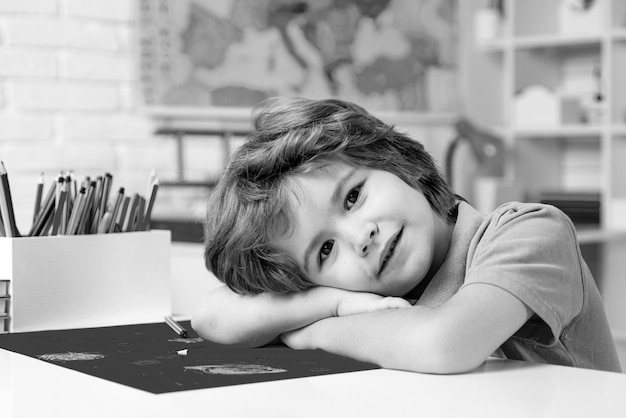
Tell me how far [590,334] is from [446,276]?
0.52 feet

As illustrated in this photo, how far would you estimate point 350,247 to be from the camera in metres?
0.97

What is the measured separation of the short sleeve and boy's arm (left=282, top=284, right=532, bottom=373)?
2 centimetres

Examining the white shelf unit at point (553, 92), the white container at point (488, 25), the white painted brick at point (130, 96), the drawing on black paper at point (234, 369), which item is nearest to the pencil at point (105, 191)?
the drawing on black paper at point (234, 369)

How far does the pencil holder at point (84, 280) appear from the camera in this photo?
105 cm

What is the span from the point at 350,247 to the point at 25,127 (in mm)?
1584

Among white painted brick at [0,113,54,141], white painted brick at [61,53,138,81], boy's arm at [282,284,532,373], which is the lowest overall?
boy's arm at [282,284,532,373]

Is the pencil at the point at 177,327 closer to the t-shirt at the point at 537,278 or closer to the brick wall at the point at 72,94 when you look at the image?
the t-shirt at the point at 537,278

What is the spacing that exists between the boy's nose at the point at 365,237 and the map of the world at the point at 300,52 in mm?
1735

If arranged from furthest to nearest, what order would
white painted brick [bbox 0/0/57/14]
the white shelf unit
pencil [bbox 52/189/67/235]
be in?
the white shelf unit, white painted brick [bbox 0/0/57/14], pencil [bbox 52/189/67/235]

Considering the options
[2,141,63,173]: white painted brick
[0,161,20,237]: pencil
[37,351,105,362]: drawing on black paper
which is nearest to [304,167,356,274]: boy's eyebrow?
[37,351,105,362]: drawing on black paper

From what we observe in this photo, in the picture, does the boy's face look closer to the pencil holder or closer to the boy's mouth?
the boy's mouth

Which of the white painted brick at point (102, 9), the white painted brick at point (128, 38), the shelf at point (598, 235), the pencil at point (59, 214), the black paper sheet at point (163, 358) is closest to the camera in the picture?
the black paper sheet at point (163, 358)

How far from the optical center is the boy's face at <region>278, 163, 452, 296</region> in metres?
0.96

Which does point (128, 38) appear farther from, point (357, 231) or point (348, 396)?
point (348, 396)
